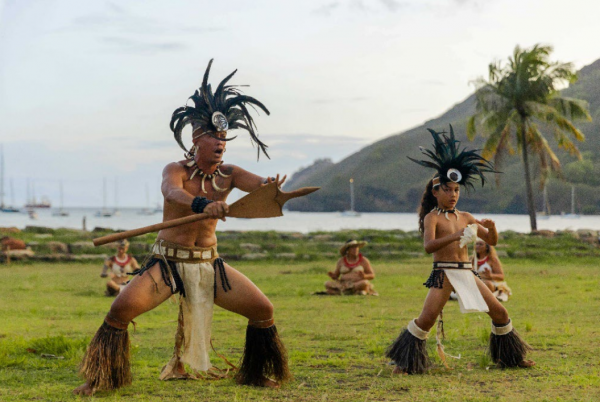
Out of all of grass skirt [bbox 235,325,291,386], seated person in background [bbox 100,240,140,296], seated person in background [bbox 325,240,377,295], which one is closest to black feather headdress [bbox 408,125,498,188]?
grass skirt [bbox 235,325,291,386]

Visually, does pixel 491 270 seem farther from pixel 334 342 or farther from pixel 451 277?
pixel 451 277

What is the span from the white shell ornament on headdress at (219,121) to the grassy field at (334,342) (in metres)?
2.24

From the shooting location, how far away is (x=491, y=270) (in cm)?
1277

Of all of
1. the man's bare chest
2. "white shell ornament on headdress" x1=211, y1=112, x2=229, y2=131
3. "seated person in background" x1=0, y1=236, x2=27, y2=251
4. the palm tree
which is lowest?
"seated person in background" x1=0, y1=236, x2=27, y2=251

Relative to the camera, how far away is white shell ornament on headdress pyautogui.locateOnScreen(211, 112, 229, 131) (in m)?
6.51

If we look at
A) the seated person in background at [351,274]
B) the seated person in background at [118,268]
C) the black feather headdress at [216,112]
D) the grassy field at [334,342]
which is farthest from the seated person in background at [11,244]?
the black feather headdress at [216,112]

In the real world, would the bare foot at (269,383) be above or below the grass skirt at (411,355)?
below

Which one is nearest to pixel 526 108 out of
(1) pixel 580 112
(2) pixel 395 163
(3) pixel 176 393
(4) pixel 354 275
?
(1) pixel 580 112

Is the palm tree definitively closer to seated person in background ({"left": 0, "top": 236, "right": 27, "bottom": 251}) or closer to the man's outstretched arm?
seated person in background ({"left": 0, "top": 236, "right": 27, "bottom": 251})

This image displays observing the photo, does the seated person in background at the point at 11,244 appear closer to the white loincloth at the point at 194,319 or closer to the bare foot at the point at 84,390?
the white loincloth at the point at 194,319

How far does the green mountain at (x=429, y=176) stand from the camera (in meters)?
122

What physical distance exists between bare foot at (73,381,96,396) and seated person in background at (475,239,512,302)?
8130 millimetres

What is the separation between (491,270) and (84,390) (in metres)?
8.47

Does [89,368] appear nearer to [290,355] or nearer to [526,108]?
[290,355]
